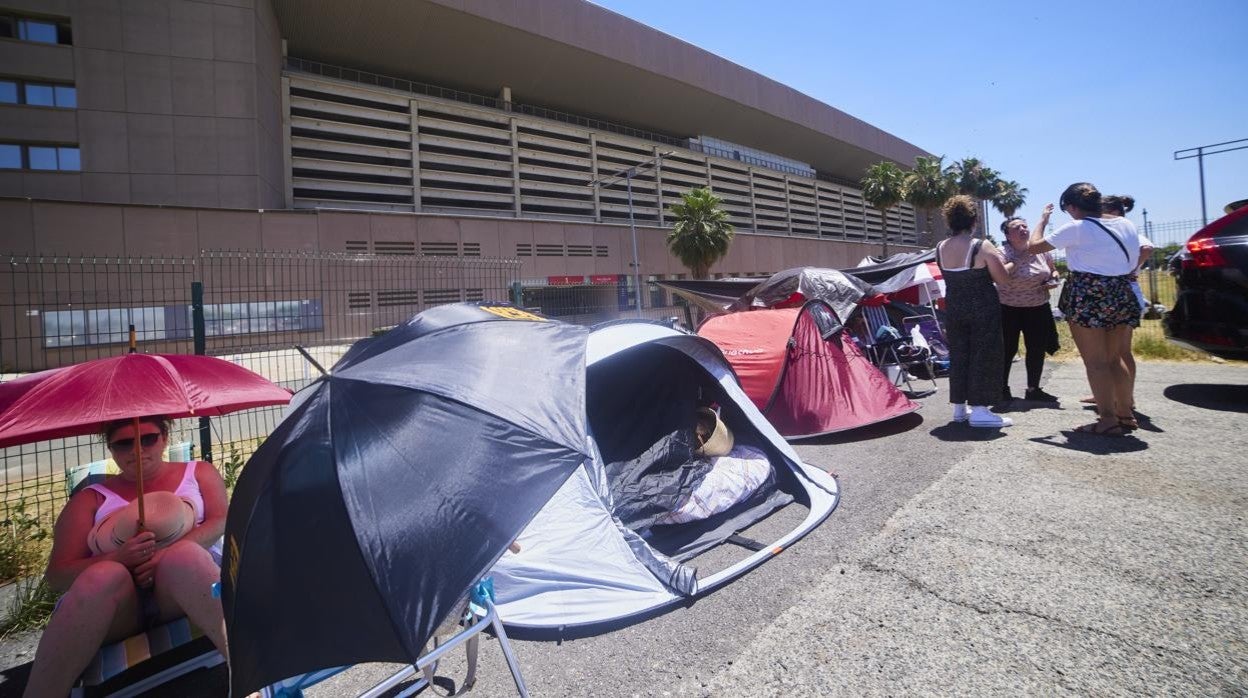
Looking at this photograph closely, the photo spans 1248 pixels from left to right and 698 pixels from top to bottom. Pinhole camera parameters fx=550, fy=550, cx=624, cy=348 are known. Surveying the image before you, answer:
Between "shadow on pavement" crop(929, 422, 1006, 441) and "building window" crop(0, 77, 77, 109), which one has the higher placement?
"building window" crop(0, 77, 77, 109)

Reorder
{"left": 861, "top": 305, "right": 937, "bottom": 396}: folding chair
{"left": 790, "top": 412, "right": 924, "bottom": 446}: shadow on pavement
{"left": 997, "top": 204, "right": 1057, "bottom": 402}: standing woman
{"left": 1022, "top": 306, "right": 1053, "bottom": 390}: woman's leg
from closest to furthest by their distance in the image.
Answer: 1. {"left": 790, "top": 412, "right": 924, "bottom": 446}: shadow on pavement
2. {"left": 997, "top": 204, "right": 1057, "bottom": 402}: standing woman
3. {"left": 1022, "top": 306, "right": 1053, "bottom": 390}: woman's leg
4. {"left": 861, "top": 305, "right": 937, "bottom": 396}: folding chair

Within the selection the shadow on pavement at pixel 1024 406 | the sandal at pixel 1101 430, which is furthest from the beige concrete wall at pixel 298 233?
the sandal at pixel 1101 430

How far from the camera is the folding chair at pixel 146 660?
2.14 metres

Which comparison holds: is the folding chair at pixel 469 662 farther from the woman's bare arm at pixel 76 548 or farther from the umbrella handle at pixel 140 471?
the umbrella handle at pixel 140 471

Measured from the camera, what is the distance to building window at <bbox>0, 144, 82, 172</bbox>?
21203mm

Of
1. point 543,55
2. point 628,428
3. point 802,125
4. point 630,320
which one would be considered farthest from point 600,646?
point 802,125

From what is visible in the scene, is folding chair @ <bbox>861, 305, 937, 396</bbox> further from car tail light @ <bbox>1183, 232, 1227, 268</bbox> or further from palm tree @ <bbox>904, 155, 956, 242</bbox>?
palm tree @ <bbox>904, 155, 956, 242</bbox>

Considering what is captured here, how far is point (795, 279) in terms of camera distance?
296 inches

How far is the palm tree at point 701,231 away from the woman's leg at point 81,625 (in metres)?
33.2

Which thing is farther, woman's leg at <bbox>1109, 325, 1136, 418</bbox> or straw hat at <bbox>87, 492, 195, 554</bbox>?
woman's leg at <bbox>1109, 325, 1136, 418</bbox>

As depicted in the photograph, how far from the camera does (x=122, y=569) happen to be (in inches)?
89.4

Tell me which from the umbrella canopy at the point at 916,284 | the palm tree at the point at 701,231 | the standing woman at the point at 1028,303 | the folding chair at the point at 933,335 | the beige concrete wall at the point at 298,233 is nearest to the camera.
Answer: the standing woman at the point at 1028,303

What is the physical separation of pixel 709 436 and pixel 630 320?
3.85ft

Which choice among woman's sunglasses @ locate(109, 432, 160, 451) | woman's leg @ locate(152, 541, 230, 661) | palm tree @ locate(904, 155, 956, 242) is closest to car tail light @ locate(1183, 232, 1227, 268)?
woman's leg @ locate(152, 541, 230, 661)
